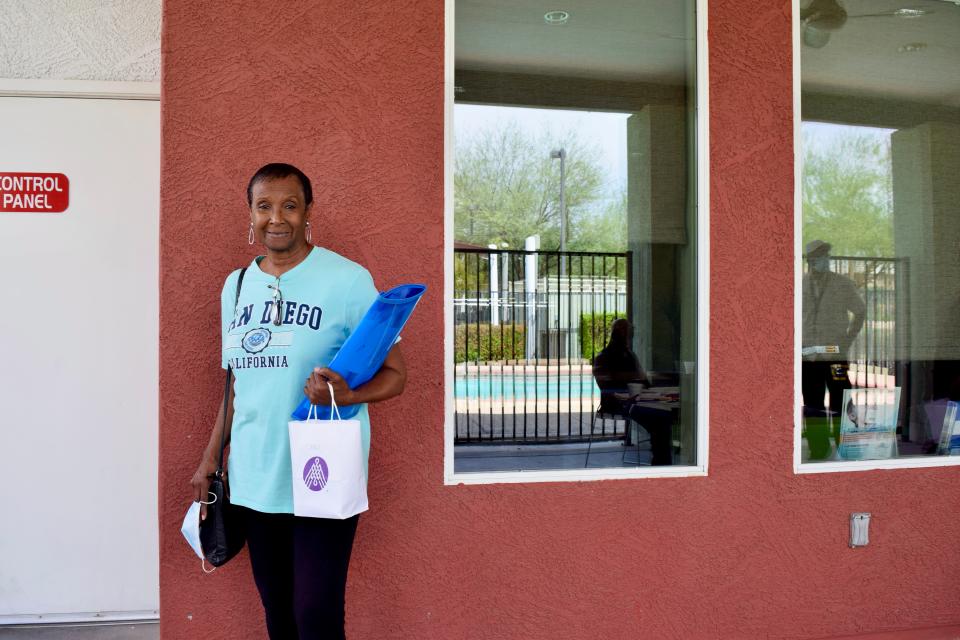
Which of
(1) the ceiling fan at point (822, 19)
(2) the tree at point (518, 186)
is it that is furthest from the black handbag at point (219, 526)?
(1) the ceiling fan at point (822, 19)

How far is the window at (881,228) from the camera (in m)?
3.27

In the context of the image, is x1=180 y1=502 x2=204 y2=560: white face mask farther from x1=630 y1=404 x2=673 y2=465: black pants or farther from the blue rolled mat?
x1=630 y1=404 x2=673 y2=465: black pants

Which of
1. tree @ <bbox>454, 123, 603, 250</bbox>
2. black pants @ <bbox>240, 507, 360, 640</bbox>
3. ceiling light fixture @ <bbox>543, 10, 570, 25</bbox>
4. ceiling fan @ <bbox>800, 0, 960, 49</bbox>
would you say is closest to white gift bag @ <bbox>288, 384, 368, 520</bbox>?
black pants @ <bbox>240, 507, 360, 640</bbox>

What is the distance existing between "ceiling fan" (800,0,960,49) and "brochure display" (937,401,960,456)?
181cm

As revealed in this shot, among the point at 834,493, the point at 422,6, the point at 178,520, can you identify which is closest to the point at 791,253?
the point at 834,493

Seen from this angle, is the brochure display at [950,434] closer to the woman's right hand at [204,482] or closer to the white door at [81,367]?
the woman's right hand at [204,482]

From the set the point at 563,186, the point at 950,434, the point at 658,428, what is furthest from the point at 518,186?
the point at 950,434

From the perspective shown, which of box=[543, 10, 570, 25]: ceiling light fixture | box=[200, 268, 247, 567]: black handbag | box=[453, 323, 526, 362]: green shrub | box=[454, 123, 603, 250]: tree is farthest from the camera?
box=[543, 10, 570, 25]: ceiling light fixture

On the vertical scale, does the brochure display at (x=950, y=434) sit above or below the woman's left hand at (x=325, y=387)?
below

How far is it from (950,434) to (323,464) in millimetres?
3003

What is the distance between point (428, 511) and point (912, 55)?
3.09 metres

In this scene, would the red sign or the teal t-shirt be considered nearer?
the teal t-shirt

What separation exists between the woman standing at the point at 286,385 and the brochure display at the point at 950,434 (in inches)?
107

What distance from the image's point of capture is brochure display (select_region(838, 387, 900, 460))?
Result: 3297 mm
